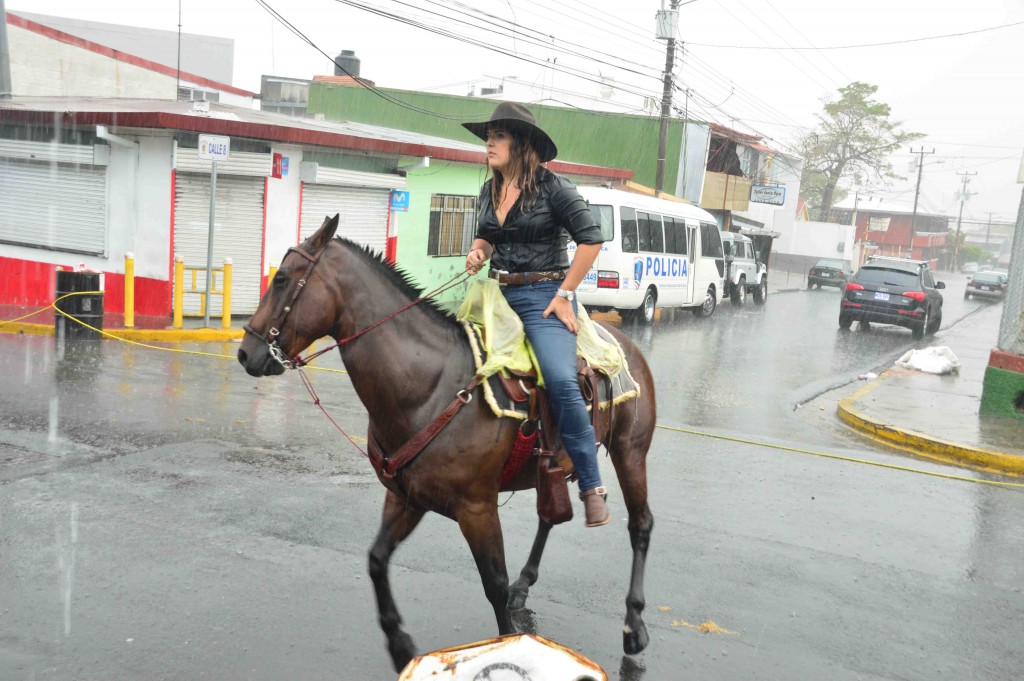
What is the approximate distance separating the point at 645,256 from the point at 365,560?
625 inches

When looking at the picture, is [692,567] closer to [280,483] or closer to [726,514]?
[726,514]

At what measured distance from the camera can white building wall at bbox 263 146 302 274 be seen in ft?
57.2

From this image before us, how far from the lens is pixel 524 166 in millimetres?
4422

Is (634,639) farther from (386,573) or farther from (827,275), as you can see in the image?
(827,275)

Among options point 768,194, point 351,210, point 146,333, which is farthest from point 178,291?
point 768,194

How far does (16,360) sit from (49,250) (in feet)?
20.6

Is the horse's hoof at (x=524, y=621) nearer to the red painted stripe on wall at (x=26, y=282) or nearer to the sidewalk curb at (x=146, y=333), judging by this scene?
the sidewalk curb at (x=146, y=333)

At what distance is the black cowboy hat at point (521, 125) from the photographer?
4.30 meters

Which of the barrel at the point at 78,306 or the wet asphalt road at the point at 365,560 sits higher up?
the barrel at the point at 78,306

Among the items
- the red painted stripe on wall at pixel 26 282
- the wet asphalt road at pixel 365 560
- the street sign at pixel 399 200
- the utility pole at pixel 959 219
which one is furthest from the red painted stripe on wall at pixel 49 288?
the utility pole at pixel 959 219

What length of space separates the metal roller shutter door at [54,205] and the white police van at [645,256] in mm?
9137

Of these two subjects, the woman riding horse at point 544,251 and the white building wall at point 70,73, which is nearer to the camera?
the woman riding horse at point 544,251

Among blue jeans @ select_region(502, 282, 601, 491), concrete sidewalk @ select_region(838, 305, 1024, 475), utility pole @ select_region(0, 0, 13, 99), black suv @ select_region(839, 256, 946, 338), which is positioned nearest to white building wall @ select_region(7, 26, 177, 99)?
utility pole @ select_region(0, 0, 13, 99)

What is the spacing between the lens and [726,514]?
7125 millimetres
